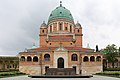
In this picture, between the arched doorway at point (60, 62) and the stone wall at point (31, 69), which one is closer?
the stone wall at point (31, 69)

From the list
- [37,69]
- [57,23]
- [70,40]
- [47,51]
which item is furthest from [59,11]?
[37,69]

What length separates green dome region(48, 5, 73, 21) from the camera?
6419 cm

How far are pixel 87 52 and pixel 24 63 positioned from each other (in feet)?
52.5

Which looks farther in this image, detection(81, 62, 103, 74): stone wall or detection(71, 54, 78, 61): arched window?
detection(71, 54, 78, 61): arched window

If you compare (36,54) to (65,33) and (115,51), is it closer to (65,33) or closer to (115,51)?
(65,33)

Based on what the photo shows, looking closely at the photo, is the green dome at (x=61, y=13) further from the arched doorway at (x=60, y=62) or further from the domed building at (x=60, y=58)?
the arched doorway at (x=60, y=62)

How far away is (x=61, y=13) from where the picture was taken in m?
64.6

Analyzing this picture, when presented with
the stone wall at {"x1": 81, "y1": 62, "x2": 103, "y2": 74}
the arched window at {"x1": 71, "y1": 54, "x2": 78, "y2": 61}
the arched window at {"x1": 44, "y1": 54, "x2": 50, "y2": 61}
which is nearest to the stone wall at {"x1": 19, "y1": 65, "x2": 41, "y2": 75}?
the arched window at {"x1": 44, "y1": 54, "x2": 50, "y2": 61}

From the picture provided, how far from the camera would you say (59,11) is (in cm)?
6544

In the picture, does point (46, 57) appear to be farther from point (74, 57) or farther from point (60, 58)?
point (74, 57)

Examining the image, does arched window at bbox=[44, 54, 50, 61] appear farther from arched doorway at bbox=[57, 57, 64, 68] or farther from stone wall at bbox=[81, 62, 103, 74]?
stone wall at bbox=[81, 62, 103, 74]

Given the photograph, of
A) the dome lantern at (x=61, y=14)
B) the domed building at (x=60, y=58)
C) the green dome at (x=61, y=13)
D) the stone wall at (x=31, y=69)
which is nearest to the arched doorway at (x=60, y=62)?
the domed building at (x=60, y=58)

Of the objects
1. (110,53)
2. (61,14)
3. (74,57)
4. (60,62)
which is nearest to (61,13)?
(61,14)

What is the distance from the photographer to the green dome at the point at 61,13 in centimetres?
6419
